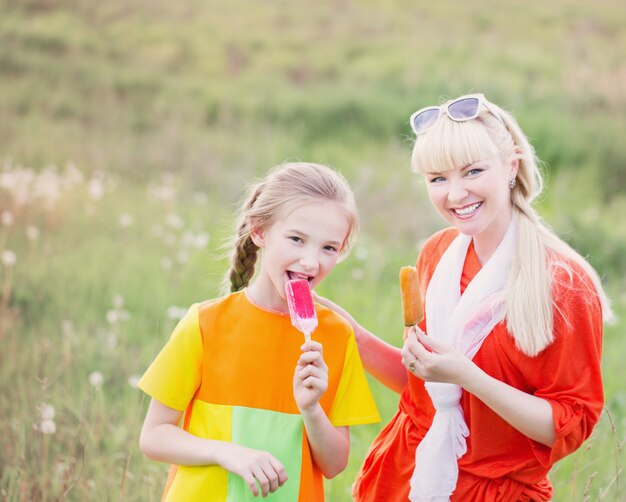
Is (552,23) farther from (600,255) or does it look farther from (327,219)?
(327,219)

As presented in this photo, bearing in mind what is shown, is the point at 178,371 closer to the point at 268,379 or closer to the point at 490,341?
the point at 268,379

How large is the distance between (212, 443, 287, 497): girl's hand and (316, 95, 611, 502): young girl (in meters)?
0.53

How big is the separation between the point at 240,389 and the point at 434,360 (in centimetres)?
60

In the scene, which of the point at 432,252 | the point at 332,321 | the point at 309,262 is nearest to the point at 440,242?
the point at 432,252

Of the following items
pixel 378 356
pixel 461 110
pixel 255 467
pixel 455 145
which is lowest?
pixel 255 467

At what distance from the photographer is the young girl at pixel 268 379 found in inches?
101

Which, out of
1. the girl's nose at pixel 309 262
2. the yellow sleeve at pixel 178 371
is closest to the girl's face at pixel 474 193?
the girl's nose at pixel 309 262

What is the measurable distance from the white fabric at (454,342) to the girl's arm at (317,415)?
1.01ft

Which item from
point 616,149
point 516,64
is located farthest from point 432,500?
point 516,64

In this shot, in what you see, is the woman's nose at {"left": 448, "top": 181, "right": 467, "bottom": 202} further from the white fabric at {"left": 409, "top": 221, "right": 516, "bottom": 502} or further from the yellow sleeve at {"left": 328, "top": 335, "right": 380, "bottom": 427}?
the yellow sleeve at {"left": 328, "top": 335, "right": 380, "bottom": 427}

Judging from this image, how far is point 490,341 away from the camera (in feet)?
9.08

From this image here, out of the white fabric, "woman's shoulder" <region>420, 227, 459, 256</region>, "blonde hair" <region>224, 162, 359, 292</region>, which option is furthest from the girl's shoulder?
"woman's shoulder" <region>420, 227, 459, 256</region>

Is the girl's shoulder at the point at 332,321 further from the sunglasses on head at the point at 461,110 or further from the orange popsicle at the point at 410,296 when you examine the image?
the sunglasses on head at the point at 461,110

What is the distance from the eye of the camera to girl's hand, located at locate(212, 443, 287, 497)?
2430 mm
